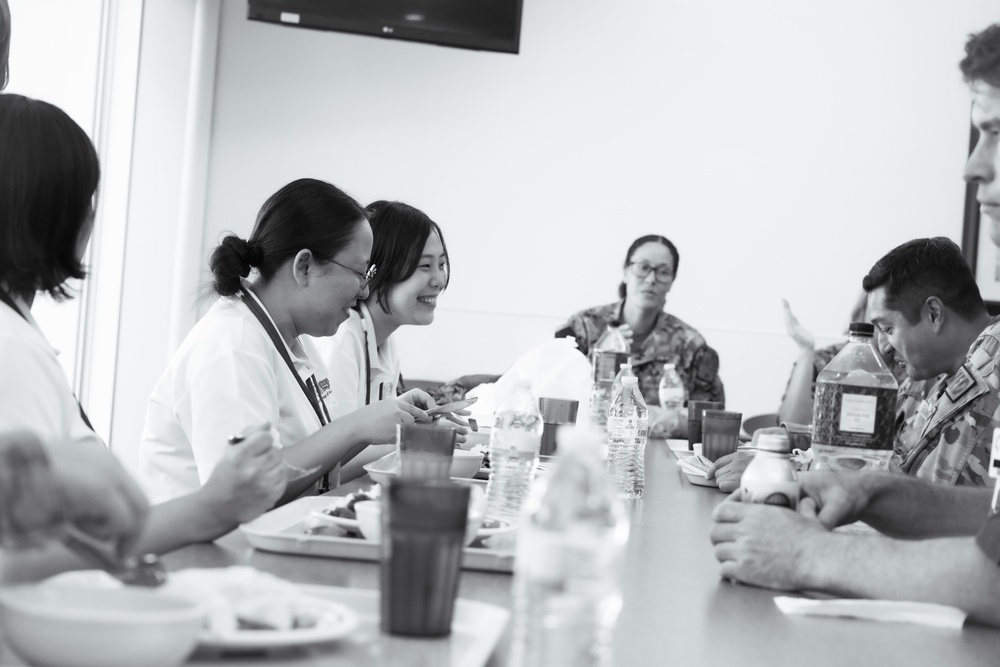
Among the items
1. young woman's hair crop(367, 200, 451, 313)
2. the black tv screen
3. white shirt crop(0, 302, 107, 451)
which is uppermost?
the black tv screen

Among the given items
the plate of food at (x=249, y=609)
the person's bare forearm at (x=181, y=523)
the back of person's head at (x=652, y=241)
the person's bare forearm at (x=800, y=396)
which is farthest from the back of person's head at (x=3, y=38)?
the person's bare forearm at (x=800, y=396)

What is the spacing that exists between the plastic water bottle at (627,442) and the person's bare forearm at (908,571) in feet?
2.64

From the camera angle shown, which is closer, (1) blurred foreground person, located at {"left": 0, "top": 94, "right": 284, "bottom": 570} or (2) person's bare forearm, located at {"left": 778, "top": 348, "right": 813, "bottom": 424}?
(1) blurred foreground person, located at {"left": 0, "top": 94, "right": 284, "bottom": 570}

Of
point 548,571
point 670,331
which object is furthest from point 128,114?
point 548,571

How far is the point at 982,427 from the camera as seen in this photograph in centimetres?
227

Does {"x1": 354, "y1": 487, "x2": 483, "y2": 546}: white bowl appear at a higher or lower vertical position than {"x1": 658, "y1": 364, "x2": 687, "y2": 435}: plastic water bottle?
higher

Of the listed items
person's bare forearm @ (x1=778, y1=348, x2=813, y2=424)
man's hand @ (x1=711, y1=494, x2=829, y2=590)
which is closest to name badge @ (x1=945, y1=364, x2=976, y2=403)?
man's hand @ (x1=711, y1=494, x2=829, y2=590)

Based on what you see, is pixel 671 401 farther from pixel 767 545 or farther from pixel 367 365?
A: pixel 767 545

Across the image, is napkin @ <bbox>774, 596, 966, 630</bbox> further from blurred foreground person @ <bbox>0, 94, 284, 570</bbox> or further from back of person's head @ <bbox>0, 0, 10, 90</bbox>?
back of person's head @ <bbox>0, 0, 10, 90</bbox>

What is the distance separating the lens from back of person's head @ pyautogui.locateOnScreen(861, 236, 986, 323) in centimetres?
302

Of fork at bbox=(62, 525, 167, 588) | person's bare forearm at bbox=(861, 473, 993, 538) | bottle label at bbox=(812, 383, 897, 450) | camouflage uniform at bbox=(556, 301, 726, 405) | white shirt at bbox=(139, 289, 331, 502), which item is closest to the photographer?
fork at bbox=(62, 525, 167, 588)

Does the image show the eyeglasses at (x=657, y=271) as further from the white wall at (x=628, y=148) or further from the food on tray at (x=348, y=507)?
the food on tray at (x=348, y=507)

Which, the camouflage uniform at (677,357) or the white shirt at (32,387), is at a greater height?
the white shirt at (32,387)

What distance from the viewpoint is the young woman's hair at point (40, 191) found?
1346 millimetres
